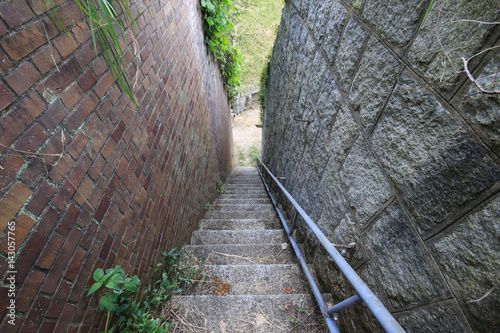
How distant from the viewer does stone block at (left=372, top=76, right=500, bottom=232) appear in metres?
0.62

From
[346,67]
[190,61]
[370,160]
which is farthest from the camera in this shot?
[190,61]

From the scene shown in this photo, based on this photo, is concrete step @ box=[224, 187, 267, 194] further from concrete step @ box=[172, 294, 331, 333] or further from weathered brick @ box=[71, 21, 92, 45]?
weathered brick @ box=[71, 21, 92, 45]

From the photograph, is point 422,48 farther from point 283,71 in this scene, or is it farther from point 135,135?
point 283,71

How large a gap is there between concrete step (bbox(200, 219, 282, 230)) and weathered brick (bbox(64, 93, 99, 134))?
2129 mm

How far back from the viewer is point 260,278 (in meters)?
1.76

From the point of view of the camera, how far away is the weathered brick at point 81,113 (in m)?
0.86

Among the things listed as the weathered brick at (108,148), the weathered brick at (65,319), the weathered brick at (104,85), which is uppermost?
the weathered brick at (104,85)

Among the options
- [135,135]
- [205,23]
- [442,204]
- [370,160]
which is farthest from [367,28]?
[205,23]

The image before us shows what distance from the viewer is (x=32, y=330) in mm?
676

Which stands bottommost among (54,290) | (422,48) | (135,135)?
(54,290)

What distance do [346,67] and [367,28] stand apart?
0.79 feet

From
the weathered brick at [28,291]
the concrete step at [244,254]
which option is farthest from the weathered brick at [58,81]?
the concrete step at [244,254]

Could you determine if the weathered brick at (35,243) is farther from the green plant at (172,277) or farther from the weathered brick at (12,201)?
the green plant at (172,277)

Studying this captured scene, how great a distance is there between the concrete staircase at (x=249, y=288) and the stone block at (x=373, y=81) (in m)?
1.36
